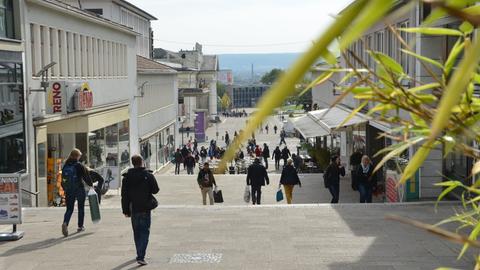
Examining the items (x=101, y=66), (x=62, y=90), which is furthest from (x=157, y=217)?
(x=101, y=66)

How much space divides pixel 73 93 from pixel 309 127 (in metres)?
8.26

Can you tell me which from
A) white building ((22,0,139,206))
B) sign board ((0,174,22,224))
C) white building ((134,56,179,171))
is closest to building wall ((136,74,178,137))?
white building ((134,56,179,171))

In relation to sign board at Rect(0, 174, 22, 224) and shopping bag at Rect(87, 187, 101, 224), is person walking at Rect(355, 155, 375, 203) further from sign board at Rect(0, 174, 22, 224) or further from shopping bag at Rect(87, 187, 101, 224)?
sign board at Rect(0, 174, 22, 224)

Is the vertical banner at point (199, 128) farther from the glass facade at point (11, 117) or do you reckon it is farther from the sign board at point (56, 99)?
the glass facade at point (11, 117)

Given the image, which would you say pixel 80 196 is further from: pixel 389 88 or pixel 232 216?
pixel 389 88

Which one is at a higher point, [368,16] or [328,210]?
[368,16]

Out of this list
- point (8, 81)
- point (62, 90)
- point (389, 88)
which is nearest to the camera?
point (389, 88)

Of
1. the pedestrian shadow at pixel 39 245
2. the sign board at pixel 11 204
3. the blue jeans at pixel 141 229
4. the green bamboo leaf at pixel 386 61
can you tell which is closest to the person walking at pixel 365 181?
the pedestrian shadow at pixel 39 245

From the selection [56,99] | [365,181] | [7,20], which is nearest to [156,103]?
[56,99]

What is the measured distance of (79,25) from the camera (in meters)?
29.1

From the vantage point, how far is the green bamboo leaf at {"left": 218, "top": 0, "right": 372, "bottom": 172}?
1.27m

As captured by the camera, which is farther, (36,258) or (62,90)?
(62,90)

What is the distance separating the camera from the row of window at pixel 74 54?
23523 mm

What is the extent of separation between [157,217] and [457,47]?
1294 centimetres
